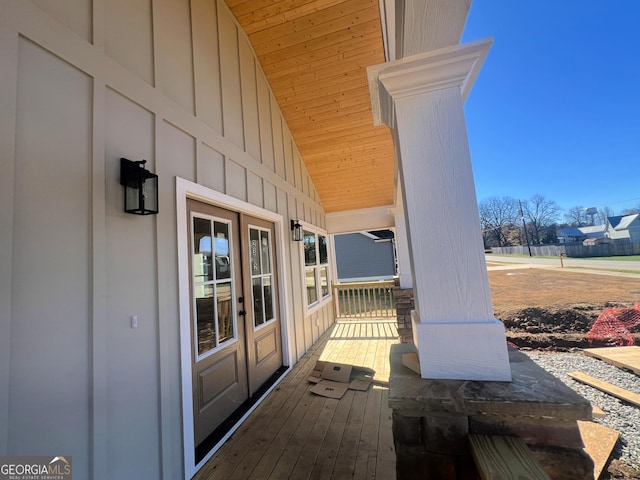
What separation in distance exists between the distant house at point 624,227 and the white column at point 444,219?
32.9 meters

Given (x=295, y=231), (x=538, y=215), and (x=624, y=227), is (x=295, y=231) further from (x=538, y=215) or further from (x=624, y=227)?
(x=624, y=227)

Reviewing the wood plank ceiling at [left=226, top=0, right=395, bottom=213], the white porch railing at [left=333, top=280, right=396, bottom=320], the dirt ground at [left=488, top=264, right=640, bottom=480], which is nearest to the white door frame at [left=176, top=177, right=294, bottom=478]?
the wood plank ceiling at [left=226, top=0, right=395, bottom=213]

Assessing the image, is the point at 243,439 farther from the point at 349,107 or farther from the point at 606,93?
the point at 606,93

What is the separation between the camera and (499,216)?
28.0m

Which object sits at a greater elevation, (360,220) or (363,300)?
(360,220)

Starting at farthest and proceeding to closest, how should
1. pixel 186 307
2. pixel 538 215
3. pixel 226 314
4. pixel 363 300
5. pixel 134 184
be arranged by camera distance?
pixel 538 215 < pixel 363 300 < pixel 226 314 < pixel 186 307 < pixel 134 184

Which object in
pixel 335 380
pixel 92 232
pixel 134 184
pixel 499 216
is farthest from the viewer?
pixel 499 216

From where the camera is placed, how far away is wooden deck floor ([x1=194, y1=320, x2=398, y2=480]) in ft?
6.20

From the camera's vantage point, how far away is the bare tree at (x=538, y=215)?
2658cm

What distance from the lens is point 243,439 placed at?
7.41 feet

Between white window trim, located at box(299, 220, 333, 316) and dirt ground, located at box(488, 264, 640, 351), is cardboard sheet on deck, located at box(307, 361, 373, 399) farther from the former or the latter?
dirt ground, located at box(488, 264, 640, 351)

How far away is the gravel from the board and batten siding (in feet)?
11.4

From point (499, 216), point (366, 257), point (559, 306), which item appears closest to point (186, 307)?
point (559, 306)

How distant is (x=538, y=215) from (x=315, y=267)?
3116 centimetres
